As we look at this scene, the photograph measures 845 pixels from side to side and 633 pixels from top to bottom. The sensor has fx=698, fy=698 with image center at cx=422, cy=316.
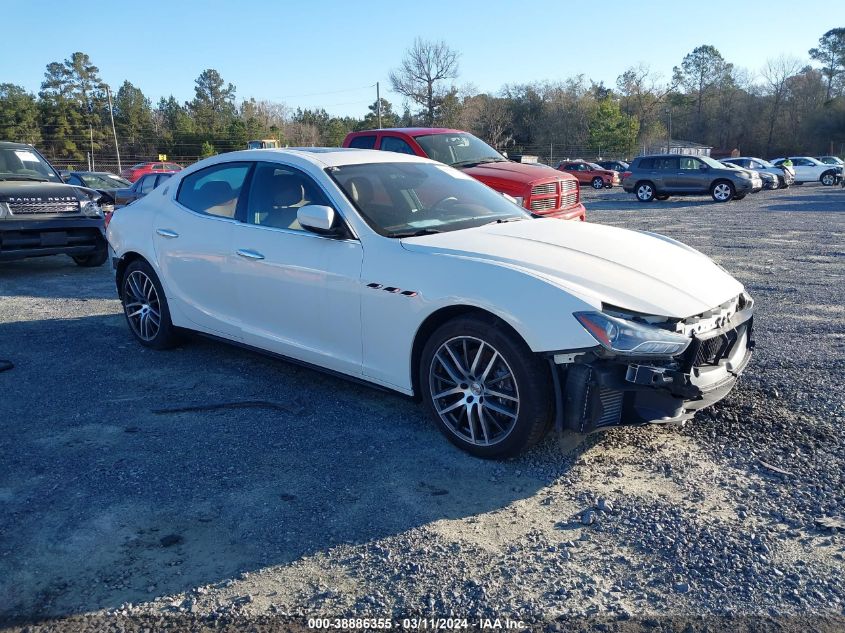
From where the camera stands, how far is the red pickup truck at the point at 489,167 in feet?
32.6

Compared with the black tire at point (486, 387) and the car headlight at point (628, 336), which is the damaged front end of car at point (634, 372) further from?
the black tire at point (486, 387)

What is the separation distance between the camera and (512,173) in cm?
1024

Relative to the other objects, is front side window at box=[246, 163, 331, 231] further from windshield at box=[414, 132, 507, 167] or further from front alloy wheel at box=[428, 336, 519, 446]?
windshield at box=[414, 132, 507, 167]

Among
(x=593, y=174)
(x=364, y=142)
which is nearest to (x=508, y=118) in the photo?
(x=593, y=174)

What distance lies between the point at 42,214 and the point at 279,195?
651cm

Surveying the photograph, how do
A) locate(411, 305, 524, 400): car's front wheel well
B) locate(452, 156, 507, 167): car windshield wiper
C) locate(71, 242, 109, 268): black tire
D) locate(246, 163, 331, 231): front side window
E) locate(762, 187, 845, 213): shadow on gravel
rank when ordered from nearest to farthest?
locate(411, 305, 524, 400): car's front wheel well < locate(246, 163, 331, 231): front side window < locate(452, 156, 507, 167): car windshield wiper < locate(71, 242, 109, 268): black tire < locate(762, 187, 845, 213): shadow on gravel

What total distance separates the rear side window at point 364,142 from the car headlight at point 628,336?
8.47 meters

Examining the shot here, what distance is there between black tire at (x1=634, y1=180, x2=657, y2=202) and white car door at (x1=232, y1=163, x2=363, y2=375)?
2221 centimetres

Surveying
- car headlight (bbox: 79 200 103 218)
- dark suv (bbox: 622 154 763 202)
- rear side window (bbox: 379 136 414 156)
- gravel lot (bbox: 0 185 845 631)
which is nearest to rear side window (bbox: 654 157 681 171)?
dark suv (bbox: 622 154 763 202)

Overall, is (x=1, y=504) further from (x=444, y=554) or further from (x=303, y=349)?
(x=444, y=554)

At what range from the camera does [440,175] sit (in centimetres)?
524

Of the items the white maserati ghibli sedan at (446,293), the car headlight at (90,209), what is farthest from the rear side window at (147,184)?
the white maserati ghibli sedan at (446,293)

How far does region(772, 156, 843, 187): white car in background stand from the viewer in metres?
35.5

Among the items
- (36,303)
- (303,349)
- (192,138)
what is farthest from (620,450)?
(192,138)
